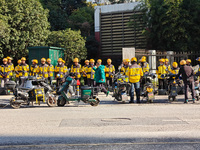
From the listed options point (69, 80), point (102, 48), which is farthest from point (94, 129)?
point (102, 48)

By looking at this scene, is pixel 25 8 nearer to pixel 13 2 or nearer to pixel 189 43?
pixel 13 2

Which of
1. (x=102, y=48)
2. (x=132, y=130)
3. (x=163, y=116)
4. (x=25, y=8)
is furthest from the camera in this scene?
(x=102, y=48)

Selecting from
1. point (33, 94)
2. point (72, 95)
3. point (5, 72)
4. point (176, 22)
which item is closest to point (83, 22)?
point (176, 22)

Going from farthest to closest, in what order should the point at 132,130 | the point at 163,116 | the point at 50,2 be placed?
the point at 50,2 → the point at 163,116 → the point at 132,130

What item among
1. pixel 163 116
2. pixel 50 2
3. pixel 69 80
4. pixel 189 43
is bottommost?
pixel 163 116

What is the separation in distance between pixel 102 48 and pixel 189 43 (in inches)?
536

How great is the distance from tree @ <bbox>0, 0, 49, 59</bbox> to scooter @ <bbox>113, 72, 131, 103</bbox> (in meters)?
18.4

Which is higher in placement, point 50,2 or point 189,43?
point 50,2

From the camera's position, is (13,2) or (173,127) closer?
(173,127)

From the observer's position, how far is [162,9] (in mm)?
30688

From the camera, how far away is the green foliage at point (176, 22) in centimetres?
3020

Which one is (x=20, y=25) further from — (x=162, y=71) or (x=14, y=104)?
(x=14, y=104)

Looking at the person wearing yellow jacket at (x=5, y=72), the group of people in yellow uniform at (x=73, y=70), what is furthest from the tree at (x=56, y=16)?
the group of people in yellow uniform at (x=73, y=70)

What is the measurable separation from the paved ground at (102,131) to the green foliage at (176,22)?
807 inches
